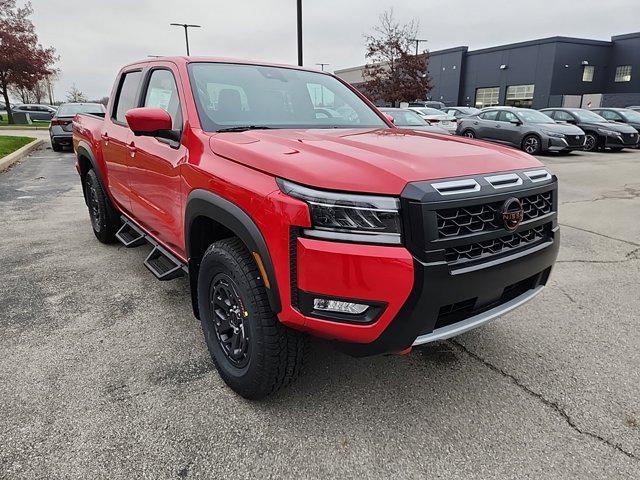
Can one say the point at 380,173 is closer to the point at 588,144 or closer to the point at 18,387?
the point at 18,387

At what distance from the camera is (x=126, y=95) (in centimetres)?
421

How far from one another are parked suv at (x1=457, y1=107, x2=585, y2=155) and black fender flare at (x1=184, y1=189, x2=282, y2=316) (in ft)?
45.8

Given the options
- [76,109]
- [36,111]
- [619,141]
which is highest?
[76,109]

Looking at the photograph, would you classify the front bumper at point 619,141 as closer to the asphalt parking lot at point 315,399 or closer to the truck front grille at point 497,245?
the asphalt parking lot at point 315,399

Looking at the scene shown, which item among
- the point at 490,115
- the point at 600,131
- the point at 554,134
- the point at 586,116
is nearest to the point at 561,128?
the point at 554,134

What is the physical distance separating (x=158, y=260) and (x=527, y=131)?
45.3 feet

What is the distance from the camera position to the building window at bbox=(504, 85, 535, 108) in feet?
139

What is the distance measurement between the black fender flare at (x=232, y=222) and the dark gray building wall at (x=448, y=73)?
47781 mm

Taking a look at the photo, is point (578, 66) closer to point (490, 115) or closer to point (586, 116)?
point (586, 116)

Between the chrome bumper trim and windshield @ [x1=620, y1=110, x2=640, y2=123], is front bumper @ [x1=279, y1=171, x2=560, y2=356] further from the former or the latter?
windshield @ [x1=620, y1=110, x2=640, y2=123]

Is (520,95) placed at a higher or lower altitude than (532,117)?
higher

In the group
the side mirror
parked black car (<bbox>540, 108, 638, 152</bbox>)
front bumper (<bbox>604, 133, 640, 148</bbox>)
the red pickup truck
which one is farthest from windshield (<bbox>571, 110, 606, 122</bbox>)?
the side mirror

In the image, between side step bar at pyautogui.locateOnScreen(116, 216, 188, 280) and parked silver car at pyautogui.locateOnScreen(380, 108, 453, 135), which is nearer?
side step bar at pyautogui.locateOnScreen(116, 216, 188, 280)

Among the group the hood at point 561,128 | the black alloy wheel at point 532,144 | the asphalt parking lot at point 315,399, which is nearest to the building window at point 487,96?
the hood at point 561,128
